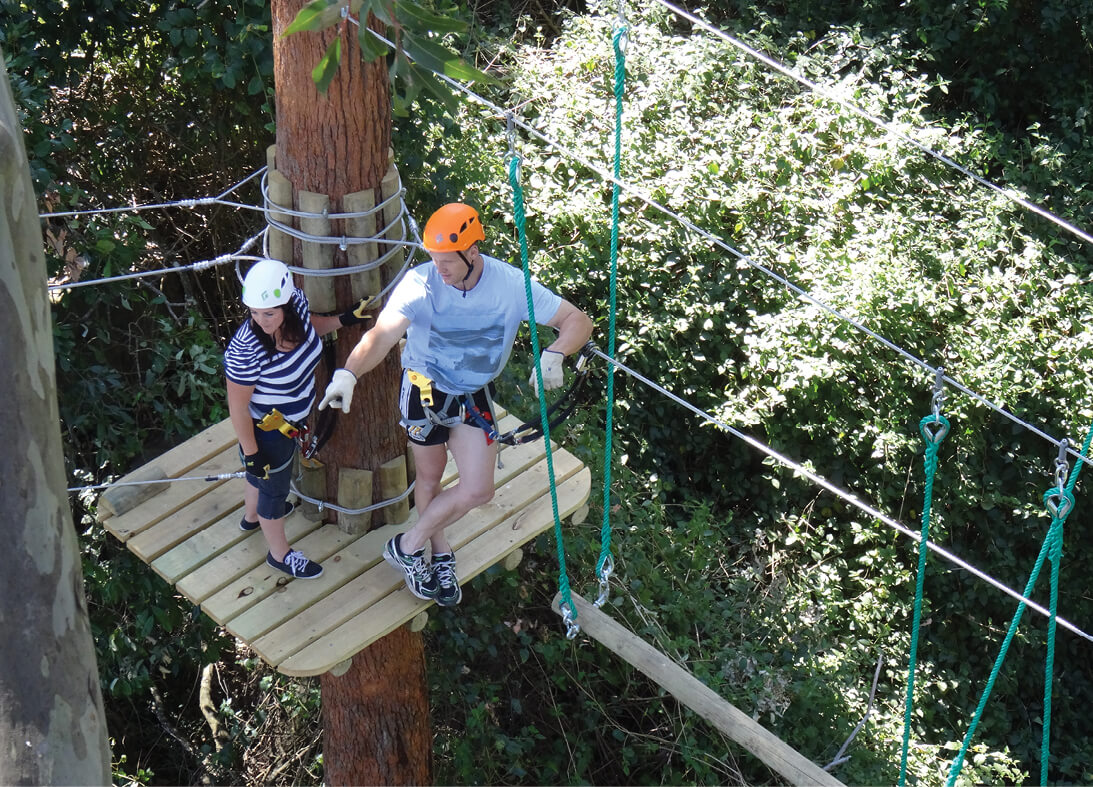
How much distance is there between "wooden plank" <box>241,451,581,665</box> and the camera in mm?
3441

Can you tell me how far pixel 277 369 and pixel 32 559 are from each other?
105cm

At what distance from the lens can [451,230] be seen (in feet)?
10.4

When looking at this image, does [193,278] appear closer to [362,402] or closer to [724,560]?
[362,402]

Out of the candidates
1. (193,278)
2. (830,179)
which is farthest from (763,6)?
(193,278)

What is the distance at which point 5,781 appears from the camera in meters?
2.36

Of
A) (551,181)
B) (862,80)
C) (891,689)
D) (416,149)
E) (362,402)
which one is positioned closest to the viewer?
(362,402)

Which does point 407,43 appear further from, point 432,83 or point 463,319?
point 463,319

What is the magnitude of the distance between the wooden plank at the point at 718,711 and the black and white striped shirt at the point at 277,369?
3.56 ft

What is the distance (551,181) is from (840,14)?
2640mm

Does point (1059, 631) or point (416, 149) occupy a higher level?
point (416, 149)

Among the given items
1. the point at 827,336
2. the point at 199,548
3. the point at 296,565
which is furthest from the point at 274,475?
the point at 827,336

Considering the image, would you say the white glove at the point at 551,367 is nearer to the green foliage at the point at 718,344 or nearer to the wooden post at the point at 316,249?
the wooden post at the point at 316,249

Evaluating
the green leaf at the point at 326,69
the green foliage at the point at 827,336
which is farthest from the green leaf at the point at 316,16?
the green foliage at the point at 827,336

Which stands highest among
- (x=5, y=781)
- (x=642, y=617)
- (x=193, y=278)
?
(x=5, y=781)
